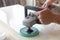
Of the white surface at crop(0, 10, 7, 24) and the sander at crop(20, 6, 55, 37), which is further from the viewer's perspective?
the white surface at crop(0, 10, 7, 24)

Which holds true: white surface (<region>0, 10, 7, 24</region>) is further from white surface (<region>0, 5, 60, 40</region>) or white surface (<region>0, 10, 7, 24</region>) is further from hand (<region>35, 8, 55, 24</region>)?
hand (<region>35, 8, 55, 24</region>)

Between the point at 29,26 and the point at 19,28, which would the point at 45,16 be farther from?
the point at 19,28

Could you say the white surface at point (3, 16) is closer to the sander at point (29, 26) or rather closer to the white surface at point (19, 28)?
the white surface at point (19, 28)

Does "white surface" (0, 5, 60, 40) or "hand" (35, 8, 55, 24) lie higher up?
"hand" (35, 8, 55, 24)

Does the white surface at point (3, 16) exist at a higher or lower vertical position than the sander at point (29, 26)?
lower

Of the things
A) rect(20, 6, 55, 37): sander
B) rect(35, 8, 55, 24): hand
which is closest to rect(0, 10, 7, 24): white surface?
rect(20, 6, 55, 37): sander

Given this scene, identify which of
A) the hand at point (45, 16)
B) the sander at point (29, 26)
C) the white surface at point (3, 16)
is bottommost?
the white surface at point (3, 16)

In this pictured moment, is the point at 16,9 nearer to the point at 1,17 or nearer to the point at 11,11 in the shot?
the point at 11,11

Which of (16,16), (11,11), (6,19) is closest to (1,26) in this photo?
(6,19)

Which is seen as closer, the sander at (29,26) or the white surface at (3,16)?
the sander at (29,26)

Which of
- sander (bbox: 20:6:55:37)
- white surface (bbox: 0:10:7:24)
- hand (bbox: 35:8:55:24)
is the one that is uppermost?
hand (bbox: 35:8:55:24)

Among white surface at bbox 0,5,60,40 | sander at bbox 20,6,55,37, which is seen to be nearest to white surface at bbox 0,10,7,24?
white surface at bbox 0,5,60,40

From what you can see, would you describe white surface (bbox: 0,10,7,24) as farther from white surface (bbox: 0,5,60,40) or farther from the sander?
the sander

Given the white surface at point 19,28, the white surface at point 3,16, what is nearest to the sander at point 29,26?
the white surface at point 19,28
